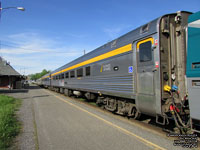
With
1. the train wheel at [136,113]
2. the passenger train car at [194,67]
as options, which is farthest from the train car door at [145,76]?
the passenger train car at [194,67]

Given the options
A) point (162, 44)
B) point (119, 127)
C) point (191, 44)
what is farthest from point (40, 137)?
point (191, 44)

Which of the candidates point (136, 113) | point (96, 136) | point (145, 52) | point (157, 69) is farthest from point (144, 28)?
point (96, 136)

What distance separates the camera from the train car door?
185 inches

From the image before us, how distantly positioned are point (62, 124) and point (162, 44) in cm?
454

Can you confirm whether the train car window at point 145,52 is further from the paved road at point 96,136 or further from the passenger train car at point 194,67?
the paved road at point 96,136

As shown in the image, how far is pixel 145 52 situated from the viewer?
201 inches

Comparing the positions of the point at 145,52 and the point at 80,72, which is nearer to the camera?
the point at 145,52

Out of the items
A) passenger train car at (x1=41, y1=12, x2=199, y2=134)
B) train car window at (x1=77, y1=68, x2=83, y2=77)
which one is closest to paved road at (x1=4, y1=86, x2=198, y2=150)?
passenger train car at (x1=41, y1=12, x2=199, y2=134)

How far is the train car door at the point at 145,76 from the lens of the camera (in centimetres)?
471

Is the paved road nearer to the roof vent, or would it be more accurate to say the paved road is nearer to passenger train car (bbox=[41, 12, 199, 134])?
passenger train car (bbox=[41, 12, 199, 134])

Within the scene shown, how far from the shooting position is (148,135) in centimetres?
→ 467

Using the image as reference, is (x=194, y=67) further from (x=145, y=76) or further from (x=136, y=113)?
(x=136, y=113)

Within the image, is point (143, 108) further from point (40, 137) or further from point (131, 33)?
point (40, 137)

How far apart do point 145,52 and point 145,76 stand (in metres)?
0.78
